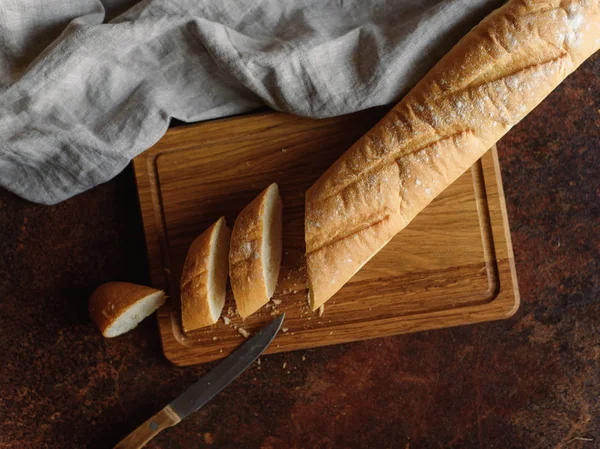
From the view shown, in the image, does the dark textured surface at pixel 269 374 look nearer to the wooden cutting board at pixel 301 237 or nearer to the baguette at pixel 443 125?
the wooden cutting board at pixel 301 237

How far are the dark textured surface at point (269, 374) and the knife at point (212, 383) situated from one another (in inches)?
4.3

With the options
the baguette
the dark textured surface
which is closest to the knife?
the dark textured surface

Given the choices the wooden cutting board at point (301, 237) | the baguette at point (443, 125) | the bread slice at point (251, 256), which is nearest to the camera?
the baguette at point (443, 125)

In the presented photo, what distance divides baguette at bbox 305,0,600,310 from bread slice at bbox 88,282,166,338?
2.01ft

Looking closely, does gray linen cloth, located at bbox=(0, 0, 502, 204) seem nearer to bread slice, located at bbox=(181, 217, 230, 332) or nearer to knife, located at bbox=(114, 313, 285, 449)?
bread slice, located at bbox=(181, 217, 230, 332)

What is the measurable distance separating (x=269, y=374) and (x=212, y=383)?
0.23 m

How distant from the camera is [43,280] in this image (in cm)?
212

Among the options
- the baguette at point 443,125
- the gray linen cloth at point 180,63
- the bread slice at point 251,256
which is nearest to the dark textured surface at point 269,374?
the gray linen cloth at point 180,63

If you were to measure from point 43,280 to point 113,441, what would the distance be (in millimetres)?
682

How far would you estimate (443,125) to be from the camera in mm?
1719

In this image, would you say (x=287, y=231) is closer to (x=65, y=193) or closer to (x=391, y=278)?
(x=391, y=278)

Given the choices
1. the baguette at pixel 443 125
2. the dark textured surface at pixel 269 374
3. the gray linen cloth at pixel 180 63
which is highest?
the gray linen cloth at pixel 180 63

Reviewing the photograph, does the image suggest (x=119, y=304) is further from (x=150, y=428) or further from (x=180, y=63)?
(x=180, y=63)

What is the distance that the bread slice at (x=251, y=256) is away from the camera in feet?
5.98
